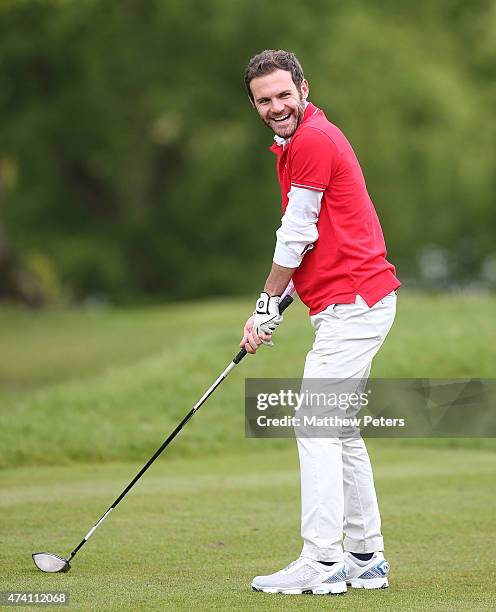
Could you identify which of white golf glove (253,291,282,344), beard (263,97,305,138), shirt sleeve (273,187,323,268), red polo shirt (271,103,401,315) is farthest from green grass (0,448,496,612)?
beard (263,97,305,138)

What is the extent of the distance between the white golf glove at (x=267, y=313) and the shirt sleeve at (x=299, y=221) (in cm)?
21

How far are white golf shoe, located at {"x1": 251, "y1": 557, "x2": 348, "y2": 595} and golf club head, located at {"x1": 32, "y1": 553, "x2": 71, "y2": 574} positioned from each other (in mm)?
880

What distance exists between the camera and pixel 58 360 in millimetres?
17594

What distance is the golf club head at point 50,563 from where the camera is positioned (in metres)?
5.43

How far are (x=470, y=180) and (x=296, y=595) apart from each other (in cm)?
3144

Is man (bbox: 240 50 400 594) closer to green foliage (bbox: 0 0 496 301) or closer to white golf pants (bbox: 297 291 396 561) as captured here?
white golf pants (bbox: 297 291 396 561)

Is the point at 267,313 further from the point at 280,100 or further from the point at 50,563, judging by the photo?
the point at 50,563

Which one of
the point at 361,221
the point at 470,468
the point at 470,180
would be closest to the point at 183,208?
the point at 470,180

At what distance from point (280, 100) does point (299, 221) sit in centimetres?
48

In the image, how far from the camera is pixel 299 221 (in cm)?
505

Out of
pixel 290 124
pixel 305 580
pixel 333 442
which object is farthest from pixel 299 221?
pixel 305 580

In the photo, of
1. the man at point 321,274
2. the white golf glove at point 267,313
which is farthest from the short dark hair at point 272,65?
the white golf glove at point 267,313

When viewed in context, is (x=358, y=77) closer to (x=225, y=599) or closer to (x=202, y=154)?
(x=202, y=154)

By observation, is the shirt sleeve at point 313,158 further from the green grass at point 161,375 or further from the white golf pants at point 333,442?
the green grass at point 161,375
